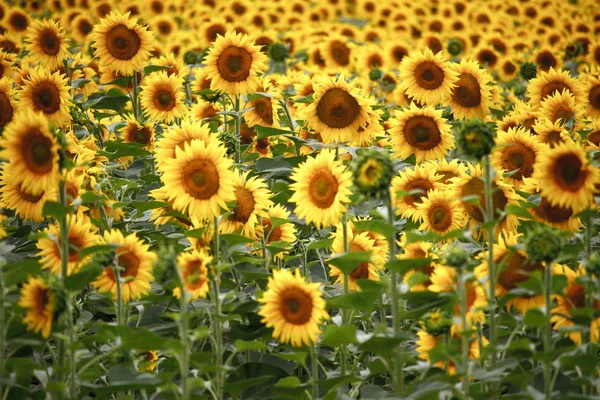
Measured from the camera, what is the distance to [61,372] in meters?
2.79

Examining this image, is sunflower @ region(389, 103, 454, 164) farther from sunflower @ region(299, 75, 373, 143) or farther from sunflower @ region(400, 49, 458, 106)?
sunflower @ region(299, 75, 373, 143)

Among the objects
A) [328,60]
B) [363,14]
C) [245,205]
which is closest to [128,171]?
[245,205]

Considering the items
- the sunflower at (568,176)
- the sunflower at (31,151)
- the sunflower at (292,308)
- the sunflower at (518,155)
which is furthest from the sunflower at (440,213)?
the sunflower at (31,151)

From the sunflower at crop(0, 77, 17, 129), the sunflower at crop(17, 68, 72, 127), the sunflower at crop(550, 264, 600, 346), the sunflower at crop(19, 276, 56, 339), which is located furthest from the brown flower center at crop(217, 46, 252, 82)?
the sunflower at crop(550, 264, 600, 346)

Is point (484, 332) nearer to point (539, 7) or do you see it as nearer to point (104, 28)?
point (104, 28)

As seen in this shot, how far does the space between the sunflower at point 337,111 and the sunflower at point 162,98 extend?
138 centimetres

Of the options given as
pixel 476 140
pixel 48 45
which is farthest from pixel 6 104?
pixel 476 140

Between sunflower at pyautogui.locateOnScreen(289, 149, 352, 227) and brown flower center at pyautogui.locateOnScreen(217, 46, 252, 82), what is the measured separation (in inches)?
61.1

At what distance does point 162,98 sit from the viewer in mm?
5184

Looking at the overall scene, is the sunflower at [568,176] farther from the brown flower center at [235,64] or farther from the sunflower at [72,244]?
the brown flower center at [235,64]

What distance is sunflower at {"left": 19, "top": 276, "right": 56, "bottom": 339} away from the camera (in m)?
2.74

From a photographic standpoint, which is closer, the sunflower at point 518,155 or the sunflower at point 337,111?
the sunflower at point 337,111

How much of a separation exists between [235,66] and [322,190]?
1.74m

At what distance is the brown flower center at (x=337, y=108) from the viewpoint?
162 inches
